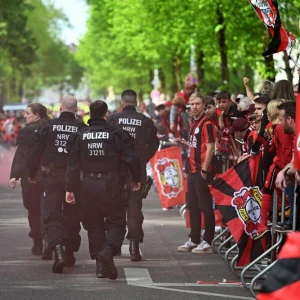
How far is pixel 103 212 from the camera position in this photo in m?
11.6

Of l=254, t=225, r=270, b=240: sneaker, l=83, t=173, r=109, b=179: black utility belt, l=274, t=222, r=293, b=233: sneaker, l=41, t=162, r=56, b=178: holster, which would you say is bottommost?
l=254, t=225, r=270, b=240: sneaker

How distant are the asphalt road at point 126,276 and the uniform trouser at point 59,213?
32 centimetres

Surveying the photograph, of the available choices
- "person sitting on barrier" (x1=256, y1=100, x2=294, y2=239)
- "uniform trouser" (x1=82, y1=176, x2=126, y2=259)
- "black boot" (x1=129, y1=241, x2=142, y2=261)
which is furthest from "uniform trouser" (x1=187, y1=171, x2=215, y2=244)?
"person sitting on barrier" (x1=256, y1=100, x2=294, y2=239)

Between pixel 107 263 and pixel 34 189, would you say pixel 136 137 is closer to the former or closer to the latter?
pixel 34 189

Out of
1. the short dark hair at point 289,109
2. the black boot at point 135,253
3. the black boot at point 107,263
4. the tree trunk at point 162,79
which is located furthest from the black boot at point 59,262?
the tree trunk at point 162,79

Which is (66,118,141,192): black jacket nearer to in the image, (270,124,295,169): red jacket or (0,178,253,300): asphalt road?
(0,178,253,300): asphalt road

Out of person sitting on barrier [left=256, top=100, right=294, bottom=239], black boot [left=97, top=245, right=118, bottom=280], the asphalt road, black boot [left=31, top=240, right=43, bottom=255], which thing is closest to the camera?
the asphalt road

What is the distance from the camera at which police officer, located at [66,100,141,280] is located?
11.5 meters

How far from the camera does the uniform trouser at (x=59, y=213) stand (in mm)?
12414

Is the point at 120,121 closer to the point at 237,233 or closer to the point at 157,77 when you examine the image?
the point at 237,233

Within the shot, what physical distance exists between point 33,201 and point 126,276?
2.43 meters

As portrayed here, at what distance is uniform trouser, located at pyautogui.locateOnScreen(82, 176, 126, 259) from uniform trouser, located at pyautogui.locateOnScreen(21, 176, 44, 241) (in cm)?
216

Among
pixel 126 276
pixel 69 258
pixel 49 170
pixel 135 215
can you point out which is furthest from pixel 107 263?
pixel 135 215

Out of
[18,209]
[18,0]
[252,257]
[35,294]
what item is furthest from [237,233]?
[18,0]
